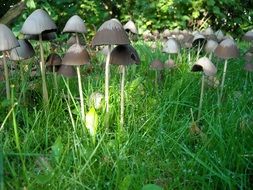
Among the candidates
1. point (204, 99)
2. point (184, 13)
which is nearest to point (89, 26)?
point (184, 13)

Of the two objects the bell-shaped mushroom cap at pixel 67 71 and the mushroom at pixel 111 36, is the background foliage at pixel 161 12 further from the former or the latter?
the mushroom at pixel 111 36

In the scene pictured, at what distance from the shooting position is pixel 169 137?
6.81 feet

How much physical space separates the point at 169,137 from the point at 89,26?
592cm

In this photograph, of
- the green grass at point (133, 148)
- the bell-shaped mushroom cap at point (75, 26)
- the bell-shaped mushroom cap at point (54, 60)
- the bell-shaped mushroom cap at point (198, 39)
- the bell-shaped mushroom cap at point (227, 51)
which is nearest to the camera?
the green grass at point (133, 148)

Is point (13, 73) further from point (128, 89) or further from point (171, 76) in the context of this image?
point (171, 76)

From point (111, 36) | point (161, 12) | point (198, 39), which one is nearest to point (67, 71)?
point (111, 36)

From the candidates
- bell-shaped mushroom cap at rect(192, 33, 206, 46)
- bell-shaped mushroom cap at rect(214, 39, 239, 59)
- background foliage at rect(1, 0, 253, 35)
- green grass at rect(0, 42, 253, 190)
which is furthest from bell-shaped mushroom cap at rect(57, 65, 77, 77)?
background foliage at rect(1, 0, 253, 35)

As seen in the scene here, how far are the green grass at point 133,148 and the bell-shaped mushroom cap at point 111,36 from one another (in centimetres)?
43

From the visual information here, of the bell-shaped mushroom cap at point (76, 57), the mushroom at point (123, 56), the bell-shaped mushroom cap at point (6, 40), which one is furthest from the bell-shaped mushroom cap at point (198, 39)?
the bell-shaped mushroom cap at point (6, 40)

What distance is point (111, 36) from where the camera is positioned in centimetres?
207

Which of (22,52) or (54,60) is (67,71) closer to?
(54,60)

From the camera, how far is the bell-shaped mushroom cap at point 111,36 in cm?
207

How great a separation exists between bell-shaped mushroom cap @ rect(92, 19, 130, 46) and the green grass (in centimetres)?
43

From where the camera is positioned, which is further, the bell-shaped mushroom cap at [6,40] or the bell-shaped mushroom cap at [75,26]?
the bell-shaped mushroom cap at [75,26]
